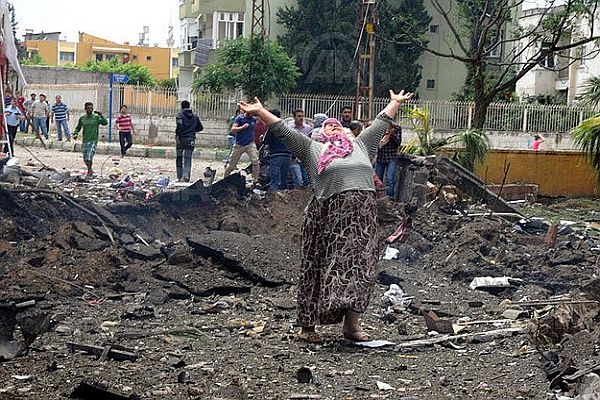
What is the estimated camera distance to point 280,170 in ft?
54.0

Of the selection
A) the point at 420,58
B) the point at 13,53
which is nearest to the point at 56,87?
the point at 420,58

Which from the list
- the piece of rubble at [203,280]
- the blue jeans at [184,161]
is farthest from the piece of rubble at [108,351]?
the blue jeans at [184,161]

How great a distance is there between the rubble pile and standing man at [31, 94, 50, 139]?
19453mm

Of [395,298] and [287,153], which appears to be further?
[287,153]

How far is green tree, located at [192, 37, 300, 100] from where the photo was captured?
3766 cm

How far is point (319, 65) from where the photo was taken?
4400 cm

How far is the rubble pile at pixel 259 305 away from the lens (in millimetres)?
6312

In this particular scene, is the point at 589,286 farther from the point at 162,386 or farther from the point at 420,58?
the point at 420,58

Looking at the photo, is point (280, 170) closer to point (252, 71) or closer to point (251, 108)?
point (251, 108)

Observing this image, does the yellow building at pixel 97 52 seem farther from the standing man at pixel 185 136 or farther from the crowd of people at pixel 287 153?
the crowd of people at pixel 287 153

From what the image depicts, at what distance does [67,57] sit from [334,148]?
9277 centimetres

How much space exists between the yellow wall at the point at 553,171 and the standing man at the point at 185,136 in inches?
279

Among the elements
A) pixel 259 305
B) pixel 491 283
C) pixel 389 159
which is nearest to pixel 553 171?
pixel 389 159

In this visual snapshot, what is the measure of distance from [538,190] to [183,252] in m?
13.9
